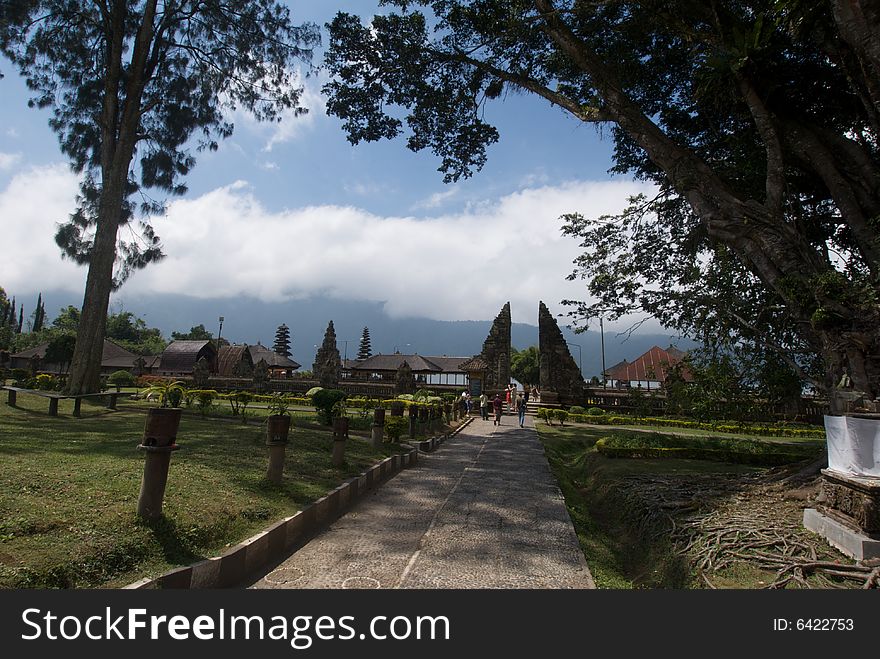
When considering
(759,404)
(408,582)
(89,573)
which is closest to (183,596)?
(89,573)

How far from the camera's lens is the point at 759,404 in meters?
7.73

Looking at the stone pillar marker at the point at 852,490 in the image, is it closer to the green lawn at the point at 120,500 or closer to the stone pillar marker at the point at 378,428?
the green lawn at the point at 120,500

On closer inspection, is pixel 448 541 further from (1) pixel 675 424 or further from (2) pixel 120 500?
(1) pixel 675 424

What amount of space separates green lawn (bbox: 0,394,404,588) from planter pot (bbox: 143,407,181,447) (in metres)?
0.61

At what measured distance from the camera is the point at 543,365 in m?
27.1

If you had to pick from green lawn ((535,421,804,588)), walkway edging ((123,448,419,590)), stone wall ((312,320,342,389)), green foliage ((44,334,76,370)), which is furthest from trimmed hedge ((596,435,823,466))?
green foliage ((44,334,76,370))

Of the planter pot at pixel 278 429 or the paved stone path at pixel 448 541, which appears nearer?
the paved stone path at pixel 448 541

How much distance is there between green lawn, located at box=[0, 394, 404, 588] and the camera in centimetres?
301

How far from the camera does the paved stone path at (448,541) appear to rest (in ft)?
12.7

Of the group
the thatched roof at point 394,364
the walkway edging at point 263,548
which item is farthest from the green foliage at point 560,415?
the thatched roof at point 394,364

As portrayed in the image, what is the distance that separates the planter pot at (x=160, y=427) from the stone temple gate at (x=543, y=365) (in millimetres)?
23608

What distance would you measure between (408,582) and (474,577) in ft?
1.87

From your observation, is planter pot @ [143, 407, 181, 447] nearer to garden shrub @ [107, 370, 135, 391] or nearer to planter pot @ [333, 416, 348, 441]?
planter pot @ [333, 416, 348, 441]

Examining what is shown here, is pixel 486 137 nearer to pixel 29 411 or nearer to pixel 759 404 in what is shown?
pixel 759 404
